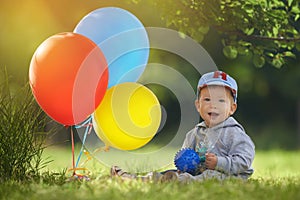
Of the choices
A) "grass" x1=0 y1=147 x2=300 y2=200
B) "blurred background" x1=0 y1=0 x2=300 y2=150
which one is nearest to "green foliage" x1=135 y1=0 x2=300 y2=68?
"grass" x1=0 y1=147 x2=300 y2=200

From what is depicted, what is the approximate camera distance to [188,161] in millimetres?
3832

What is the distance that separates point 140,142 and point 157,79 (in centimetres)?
790

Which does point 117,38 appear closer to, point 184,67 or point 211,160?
point 211,160

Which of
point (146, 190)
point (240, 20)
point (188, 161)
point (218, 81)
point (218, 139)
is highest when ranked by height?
point (240, 20)

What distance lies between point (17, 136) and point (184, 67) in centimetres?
874

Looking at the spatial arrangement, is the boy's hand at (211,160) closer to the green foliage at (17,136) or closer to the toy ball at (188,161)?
the toy ball at (188,161)

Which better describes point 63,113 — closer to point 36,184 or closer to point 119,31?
point 36,184

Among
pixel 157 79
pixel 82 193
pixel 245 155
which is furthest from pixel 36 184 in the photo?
pixel 157 79

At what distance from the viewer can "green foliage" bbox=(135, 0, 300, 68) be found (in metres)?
4.82

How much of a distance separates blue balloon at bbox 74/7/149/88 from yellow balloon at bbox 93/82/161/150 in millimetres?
171

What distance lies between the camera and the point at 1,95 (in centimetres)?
426

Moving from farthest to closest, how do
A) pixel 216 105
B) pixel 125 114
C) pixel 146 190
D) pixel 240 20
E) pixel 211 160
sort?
pixel 240 20, pixel 125 114, pixel 216 105, pixel 211 160, pixel 146 190

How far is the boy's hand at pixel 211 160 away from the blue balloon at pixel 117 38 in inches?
40.6

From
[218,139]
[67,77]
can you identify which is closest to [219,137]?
[218,139]
